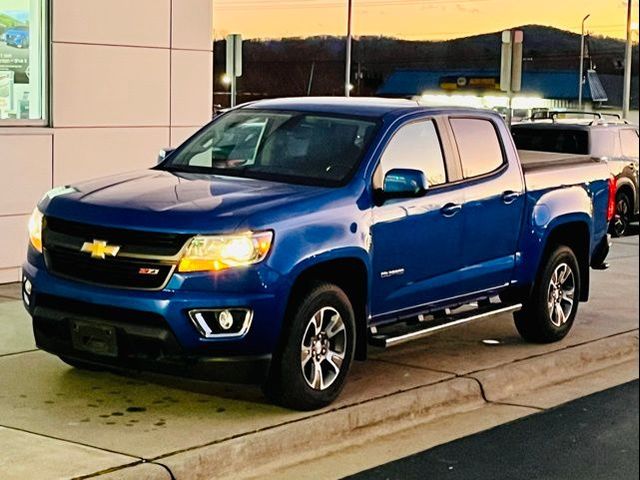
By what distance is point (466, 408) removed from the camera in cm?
843

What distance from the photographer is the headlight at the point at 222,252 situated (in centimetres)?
709

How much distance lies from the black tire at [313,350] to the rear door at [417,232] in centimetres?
47

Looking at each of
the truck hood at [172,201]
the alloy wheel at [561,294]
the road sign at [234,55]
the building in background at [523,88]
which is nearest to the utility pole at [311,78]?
the road sign at [234,55]

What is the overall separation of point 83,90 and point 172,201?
17.5 ft

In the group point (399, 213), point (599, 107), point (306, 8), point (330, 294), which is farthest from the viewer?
point (599, 107)

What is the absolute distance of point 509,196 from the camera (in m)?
9.36

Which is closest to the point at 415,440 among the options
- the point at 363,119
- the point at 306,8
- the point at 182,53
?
the point at 363,119

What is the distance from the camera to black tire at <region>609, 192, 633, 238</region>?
20.1 meters

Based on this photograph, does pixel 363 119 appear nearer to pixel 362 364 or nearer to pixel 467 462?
pixel 362 364

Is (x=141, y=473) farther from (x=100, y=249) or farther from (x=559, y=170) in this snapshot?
(x=559, y=170)

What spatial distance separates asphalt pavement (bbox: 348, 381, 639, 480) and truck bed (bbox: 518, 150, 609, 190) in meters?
2.05

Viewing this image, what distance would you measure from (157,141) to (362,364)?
4948 millimetres

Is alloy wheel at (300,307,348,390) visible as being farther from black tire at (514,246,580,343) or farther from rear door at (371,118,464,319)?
black tire at (514,246,580,343)

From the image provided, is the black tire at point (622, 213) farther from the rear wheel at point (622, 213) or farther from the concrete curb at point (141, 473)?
the concrete curb at point (141, 473)
